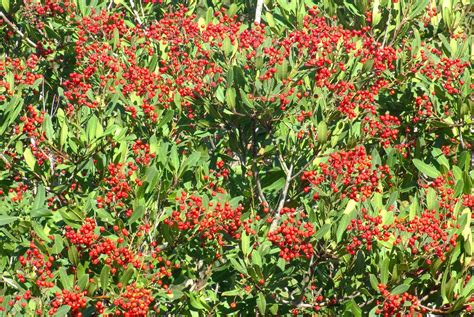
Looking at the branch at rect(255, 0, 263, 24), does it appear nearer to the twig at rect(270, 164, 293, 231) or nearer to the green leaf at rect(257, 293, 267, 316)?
the twig at rect(270, 164, 293, 231)

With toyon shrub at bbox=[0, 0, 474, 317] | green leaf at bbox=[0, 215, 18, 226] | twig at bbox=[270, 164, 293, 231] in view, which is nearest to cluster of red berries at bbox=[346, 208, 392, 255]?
toyon shrub at bbox=[0, 0, 474, 317]

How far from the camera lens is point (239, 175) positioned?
1116cm

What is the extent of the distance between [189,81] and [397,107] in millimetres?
2703

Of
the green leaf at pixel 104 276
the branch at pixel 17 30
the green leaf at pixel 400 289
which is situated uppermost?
the branch at pixel 17 30

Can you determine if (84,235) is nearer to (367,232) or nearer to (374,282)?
(367,232)

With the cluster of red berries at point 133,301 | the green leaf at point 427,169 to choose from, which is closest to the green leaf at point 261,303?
the cluster of red berries at point 133,301

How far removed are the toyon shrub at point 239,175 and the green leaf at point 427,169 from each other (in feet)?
0.09

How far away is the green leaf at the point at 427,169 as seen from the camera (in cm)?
1076

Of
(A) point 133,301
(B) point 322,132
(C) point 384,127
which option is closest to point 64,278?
(A) point 133,301

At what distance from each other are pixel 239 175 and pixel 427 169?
7.01 ft

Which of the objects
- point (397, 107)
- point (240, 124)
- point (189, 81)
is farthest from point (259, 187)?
point (397, 107)

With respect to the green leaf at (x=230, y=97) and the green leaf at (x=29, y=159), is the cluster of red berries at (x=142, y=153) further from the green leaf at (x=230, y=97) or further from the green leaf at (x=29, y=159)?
the green leaf at (x=29, y=159)

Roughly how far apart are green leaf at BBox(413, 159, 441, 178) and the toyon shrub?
28mm

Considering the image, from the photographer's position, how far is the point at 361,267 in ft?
32.5
